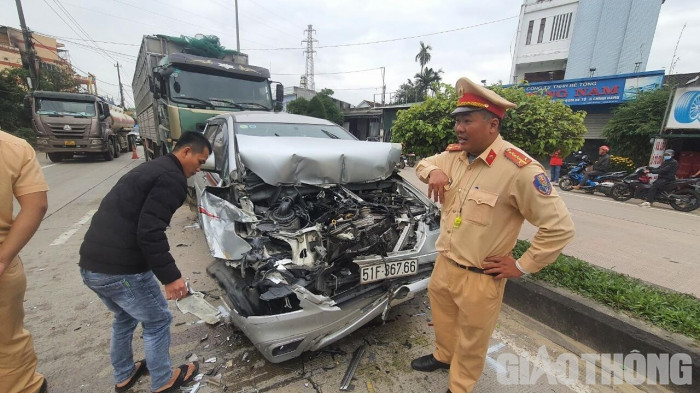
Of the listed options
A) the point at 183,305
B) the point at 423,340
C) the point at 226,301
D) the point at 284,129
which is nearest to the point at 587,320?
the point at 423,340

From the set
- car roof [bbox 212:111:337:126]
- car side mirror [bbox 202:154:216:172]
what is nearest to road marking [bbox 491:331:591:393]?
car side mirror [bbox 202:154:216:172]

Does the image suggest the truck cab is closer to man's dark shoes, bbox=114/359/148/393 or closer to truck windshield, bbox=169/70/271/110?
truck windshield, bbox=169/70/271/110

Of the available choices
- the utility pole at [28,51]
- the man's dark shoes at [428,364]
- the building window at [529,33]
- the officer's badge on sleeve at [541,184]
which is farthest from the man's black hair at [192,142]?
the building window at [529,33]

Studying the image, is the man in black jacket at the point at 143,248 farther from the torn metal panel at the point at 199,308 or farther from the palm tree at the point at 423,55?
→ the palm tree at the point at 423,55

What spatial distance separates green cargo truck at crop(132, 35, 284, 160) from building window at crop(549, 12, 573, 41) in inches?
774

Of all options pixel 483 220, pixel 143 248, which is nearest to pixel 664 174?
pixel 483 220

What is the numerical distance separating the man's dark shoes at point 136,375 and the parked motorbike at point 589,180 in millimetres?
11259

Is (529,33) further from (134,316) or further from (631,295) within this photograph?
(134,316)

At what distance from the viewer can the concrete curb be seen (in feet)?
7.04

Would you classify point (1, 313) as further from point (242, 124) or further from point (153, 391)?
point (242, 124)

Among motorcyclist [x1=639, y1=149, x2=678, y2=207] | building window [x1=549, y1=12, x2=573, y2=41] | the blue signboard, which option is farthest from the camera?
building window [x1=549, y1=12, x2=573, y2=41]

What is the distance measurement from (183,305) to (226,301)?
32 cm

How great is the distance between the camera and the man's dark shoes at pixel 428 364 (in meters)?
2.23

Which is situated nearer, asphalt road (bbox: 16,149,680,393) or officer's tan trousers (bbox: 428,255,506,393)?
officer's tan trousers (bbox: 428,255,506,393)
